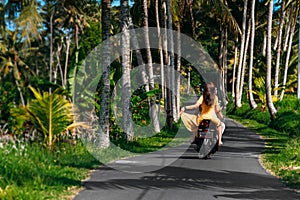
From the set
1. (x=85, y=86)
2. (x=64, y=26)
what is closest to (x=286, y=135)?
(x=85, y=86)

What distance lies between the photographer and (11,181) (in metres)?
7.91

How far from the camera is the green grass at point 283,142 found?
396 inches

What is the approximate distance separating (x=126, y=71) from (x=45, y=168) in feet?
22.2

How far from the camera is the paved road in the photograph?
7.84m

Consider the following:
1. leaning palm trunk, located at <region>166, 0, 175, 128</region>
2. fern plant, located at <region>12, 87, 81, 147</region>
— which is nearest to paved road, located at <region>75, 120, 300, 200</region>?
fern plant, located at <region>12, 87, 81, 147</region>

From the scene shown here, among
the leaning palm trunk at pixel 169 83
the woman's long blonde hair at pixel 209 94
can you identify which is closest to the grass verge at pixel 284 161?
the woman's long blonde hair at pixel 209 94

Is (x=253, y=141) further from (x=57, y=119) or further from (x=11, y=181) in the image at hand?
(x=11, y=181)

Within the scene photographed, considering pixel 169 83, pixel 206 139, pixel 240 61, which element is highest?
pixel 240 61

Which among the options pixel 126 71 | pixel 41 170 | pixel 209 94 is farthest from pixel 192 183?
pixel 126 71

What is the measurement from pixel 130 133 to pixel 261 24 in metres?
28.3

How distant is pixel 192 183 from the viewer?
350 inches

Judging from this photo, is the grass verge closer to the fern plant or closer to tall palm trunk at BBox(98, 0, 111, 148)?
→ tall palm trunk at BBox(98, 0, 111, 148)

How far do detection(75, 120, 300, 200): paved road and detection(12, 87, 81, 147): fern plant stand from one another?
5.58ft

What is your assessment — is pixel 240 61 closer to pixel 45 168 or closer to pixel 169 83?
Result: pixel 169 83
